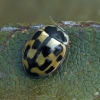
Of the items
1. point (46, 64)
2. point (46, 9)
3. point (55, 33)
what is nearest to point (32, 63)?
point (46, 64)

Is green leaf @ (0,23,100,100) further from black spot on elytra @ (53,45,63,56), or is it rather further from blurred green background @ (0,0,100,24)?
blurred green background @ (0,0,100,24)

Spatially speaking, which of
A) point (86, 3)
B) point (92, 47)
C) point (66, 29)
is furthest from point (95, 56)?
point (86, 3)

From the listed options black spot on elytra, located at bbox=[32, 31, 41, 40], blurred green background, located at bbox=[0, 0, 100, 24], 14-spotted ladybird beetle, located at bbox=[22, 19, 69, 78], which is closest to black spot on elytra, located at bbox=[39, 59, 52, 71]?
14-spotted ladybird beetle, located at bbox=[22, 19, 69, 78]

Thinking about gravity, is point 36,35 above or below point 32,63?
above

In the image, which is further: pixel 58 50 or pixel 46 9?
pixel 46 9

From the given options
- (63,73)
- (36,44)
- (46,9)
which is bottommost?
(63,73)

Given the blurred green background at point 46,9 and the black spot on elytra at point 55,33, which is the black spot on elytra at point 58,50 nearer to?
the black spot on elytra at point 55,33

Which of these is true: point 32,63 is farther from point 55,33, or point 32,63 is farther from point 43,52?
point 55,33
